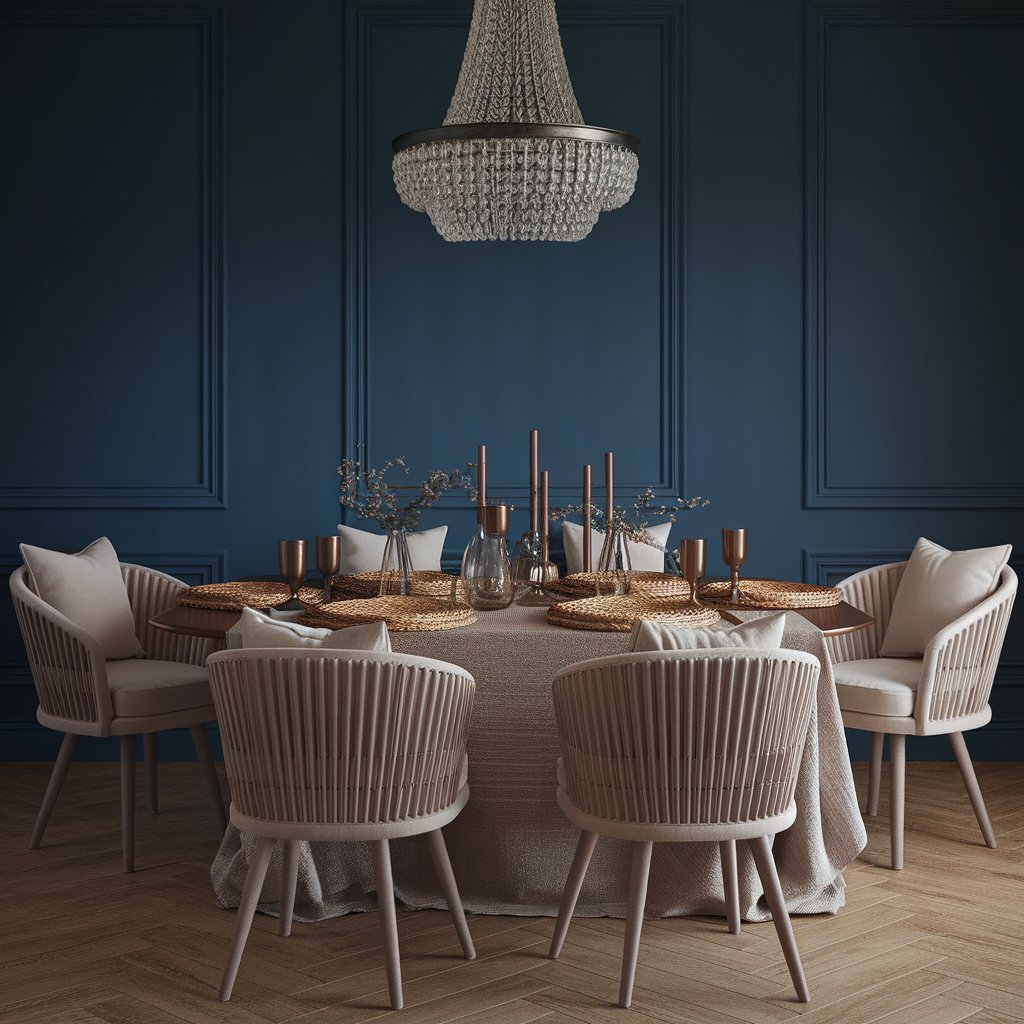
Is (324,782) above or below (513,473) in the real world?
below

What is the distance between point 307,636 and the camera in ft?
8.71

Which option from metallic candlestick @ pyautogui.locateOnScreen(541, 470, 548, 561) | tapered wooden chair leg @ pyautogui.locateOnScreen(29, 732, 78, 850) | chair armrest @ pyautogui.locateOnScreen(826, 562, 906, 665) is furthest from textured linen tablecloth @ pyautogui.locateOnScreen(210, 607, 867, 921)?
chair armrest @ pyautogui.locateOnScreen(826, 562, 906, 665)

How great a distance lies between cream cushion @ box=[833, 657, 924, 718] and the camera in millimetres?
3533

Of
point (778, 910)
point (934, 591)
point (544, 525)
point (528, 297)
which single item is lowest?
point (778, 910)

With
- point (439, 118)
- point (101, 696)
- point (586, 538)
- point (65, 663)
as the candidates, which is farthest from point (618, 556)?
point (439, 118)

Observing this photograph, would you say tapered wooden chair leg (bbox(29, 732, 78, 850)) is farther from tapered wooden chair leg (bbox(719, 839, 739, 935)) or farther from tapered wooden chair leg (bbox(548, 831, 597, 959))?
tapered wooden chair leg (bbox(719, 839, 739, 935))

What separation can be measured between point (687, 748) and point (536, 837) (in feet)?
2.57

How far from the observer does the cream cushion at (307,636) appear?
258 centimetres

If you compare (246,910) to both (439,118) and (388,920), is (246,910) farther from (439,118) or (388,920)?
(439,118)

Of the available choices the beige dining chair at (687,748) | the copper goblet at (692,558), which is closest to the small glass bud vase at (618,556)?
the copper goblet at (692,558)

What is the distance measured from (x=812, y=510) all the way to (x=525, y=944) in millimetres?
2484

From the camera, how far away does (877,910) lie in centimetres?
316

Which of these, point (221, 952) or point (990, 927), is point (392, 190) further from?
point (990, 927)

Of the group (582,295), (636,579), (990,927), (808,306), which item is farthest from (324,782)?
(808,306)
